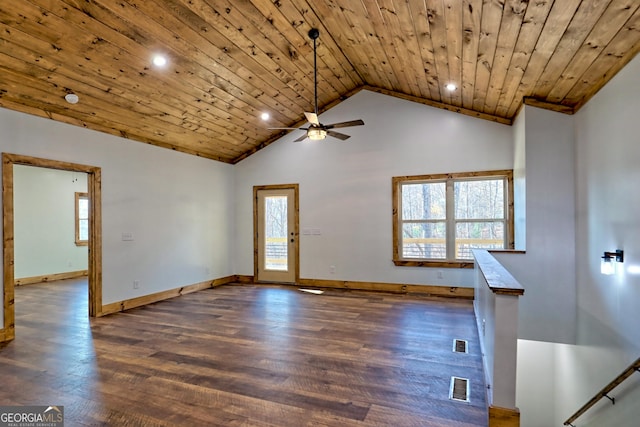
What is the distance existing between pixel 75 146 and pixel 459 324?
218 inches

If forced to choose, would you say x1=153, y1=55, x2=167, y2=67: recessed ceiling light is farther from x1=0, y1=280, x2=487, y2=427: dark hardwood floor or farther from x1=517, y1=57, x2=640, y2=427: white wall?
x1=517, y1=57, x2=640, y2=427: white wall

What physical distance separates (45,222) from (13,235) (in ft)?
16.0

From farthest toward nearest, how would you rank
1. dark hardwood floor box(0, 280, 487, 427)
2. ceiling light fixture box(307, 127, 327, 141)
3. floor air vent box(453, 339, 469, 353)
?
ceiling light fixture box(307, 127, 327, 141), floor air vent box(453, 339, 469, 353), dark hardwood floor box(0, 280, 487, 427)

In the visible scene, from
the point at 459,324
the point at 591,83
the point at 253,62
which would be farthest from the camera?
the point at 253,62

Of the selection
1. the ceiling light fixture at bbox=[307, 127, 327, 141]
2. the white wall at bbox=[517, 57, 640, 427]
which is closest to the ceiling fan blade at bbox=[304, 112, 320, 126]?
the ceiling light fixture at bbox=[307, 127, 327, 141]

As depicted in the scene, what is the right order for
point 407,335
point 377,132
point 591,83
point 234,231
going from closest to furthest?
point 591,83 < point 407,335 < point 377,132 < point 234,231

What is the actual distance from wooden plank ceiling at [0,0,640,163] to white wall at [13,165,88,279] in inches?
162

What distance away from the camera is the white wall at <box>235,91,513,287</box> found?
18.7ft

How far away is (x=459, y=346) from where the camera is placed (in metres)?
3.43

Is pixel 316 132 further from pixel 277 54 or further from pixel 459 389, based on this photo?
pixel 459 389

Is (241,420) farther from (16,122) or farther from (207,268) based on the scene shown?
(207,268)

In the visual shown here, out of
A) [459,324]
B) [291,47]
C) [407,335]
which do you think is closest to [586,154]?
[459,324]

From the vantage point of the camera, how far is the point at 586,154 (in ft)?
12.6

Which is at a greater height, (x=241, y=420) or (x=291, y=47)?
(x=291, y=47)
